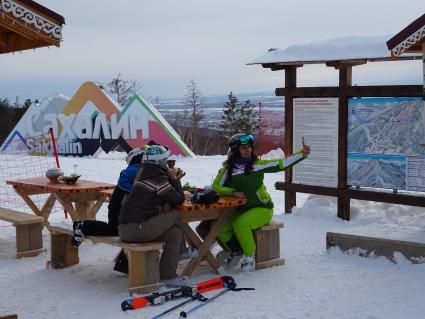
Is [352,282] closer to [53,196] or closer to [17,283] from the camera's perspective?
[17,283]

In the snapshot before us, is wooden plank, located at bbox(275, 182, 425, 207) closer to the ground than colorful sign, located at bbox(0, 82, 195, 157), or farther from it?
closer to the ground

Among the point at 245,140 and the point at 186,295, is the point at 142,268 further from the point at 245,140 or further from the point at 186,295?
the point at 245,140

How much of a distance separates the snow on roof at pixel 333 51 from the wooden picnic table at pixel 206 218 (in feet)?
11.9

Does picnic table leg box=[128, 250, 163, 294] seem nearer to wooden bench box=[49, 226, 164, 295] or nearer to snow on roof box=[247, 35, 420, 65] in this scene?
wooden bench box=[49, 226, 164, 295]

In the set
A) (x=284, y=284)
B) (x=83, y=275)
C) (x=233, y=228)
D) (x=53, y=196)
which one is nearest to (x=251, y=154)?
(x=233, y=228)

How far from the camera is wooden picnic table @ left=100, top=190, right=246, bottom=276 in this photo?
21.0 ft

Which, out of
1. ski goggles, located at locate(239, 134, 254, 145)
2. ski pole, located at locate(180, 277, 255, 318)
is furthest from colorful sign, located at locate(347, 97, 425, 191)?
ski pole, located at locate(180, 277, 255, 318)

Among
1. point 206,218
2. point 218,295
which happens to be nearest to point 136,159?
point 206,218

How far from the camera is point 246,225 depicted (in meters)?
6.81

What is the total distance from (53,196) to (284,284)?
4249mm

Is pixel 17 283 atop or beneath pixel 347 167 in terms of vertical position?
beneath

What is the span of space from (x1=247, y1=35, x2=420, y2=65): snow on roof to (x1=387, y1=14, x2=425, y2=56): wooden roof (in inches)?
72.8

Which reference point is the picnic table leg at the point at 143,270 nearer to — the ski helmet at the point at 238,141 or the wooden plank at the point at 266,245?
the wooden plank at the point at 266,245

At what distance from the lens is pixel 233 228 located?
22.7 feet
